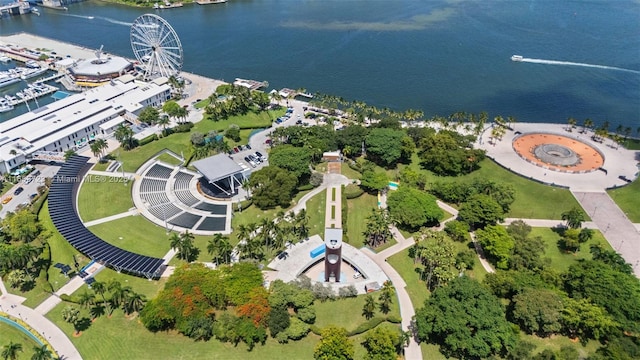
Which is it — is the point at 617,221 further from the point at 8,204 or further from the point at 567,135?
the point at 8,204

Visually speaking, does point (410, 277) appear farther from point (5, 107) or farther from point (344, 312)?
point (5, 107)

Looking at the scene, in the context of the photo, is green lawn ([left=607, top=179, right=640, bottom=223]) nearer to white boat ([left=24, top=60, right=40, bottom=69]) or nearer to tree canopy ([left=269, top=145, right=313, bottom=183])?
tree canopy ([left=269, top=145, right=313, bottom=183])

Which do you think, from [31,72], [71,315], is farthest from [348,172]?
[31,72]

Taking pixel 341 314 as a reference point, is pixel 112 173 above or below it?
above

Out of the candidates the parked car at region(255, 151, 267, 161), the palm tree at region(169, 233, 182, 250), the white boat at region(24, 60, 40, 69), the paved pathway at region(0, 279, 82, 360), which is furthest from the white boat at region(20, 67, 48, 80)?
the palm tree at region(169, 233, 182, 250)

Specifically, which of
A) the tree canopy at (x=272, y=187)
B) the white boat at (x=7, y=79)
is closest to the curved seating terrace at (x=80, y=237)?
the tree canopy at (x=272, y=187)

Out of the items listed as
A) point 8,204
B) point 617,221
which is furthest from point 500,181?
point 8,204
